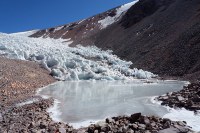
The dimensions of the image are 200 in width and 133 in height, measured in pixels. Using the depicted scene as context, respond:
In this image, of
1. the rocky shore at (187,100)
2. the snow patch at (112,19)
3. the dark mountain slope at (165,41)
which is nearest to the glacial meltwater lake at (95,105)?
the rocky shore at (187,100)

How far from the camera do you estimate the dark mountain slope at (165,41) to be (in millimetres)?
32625

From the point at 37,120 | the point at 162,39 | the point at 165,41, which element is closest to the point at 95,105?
the point at 37,120

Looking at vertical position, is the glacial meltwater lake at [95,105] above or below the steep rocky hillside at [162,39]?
below

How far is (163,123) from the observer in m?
10.8

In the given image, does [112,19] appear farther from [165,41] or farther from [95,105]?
[95,105]

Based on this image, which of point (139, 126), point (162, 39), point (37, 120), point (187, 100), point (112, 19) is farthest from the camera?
point (112, 19)

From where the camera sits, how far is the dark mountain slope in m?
32.6

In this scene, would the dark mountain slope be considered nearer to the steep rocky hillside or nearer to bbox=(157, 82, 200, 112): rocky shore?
the steep rocky hillside

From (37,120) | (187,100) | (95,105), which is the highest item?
(187,100)

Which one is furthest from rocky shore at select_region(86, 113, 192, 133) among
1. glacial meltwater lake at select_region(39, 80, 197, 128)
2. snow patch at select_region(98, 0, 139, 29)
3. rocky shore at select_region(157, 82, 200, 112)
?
snow patch at select_region(98, 0, 139, 29)

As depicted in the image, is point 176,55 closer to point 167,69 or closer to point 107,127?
point 167,69

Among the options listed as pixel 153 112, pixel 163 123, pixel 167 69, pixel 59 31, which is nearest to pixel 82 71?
pixel 167 69

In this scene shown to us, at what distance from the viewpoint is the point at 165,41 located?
4194 cm

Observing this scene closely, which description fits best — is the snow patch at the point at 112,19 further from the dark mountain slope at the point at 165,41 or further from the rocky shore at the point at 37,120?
the rocky shore at the point at 37,120
